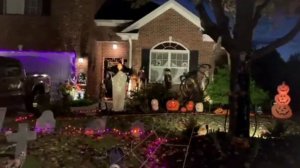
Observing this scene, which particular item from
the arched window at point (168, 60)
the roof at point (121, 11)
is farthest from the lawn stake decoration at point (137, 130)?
the roof at point (121, 11)

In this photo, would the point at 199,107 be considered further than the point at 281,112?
Yes

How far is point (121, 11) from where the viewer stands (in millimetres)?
28844

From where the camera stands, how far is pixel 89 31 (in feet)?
91.7

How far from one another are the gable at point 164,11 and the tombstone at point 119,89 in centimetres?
1090

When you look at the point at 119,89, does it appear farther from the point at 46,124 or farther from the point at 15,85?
the point at 15,85

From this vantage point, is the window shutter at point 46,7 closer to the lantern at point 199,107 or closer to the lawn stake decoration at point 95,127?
the lantern at point 199,107

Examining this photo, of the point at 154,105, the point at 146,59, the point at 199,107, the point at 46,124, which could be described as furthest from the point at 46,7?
the point at 46,124

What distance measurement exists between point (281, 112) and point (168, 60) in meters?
10.8

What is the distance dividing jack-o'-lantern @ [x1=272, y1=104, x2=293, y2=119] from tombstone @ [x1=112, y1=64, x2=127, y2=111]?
4.61 m

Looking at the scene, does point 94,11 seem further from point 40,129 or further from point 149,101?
point 40,129

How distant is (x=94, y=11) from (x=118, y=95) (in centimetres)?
1317

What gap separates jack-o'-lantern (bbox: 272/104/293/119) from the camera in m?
16.6

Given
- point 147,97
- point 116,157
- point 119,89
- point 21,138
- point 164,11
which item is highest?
point 164,11

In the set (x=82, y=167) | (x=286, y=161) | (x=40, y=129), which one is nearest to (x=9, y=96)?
(x=40, y=129)
